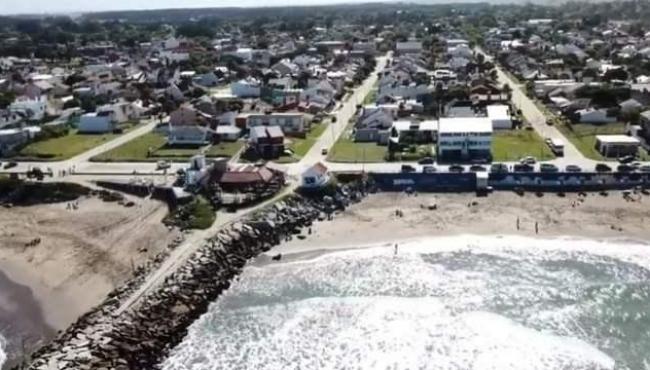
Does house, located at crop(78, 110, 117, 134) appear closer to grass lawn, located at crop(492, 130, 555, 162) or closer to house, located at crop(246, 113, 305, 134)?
house, located at crop(246, 113, 305, 134)

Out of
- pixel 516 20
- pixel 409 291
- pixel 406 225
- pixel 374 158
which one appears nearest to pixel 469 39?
pixel 516 20

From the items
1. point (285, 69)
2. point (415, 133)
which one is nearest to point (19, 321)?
point (415, 133)

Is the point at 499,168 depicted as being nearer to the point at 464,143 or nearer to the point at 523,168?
the point at 523,168

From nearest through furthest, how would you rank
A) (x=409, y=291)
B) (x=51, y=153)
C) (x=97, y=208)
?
(x=409, y=291)
(x=97, y=208)
(x=51, y=153)

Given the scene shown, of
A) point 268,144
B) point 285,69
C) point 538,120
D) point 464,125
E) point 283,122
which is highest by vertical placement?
point 285,69

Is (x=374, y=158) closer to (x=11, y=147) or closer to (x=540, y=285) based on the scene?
(x=540, y=285)

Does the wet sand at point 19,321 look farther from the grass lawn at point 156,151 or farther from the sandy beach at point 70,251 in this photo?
the grass lawn at point 156,151
